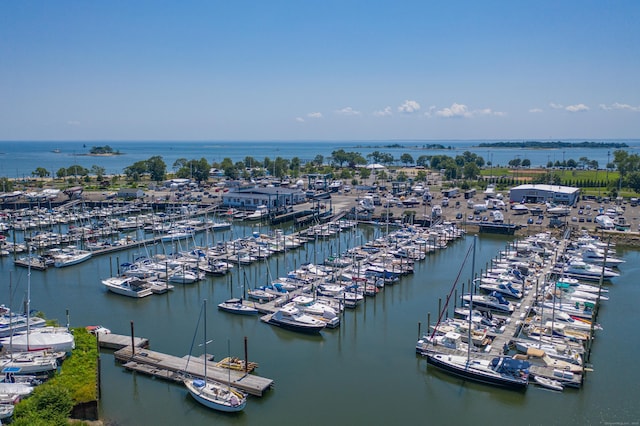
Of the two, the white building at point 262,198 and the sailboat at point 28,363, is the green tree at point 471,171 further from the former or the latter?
the sailboat at point 28,363

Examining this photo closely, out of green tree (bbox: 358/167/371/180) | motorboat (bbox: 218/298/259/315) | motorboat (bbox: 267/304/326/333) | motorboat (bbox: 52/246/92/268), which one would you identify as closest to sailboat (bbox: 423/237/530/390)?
motorboat (bbox: 267/304/326/333)

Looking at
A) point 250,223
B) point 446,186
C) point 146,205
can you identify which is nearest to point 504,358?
point 250,223

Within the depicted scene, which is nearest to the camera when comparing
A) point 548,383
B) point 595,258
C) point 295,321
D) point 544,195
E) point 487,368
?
point 548,383

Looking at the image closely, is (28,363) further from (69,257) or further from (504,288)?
(504,288)

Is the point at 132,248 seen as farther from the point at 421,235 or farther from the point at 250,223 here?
the point at 421,235

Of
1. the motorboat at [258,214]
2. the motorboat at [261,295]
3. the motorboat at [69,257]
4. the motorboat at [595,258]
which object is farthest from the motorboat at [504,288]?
the motorboat at [258,214]

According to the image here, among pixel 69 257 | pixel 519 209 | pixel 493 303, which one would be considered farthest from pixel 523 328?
pixel 519 209

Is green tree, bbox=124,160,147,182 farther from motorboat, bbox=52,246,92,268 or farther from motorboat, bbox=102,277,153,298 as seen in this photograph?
motorboat, bbox=102,277,153,298
